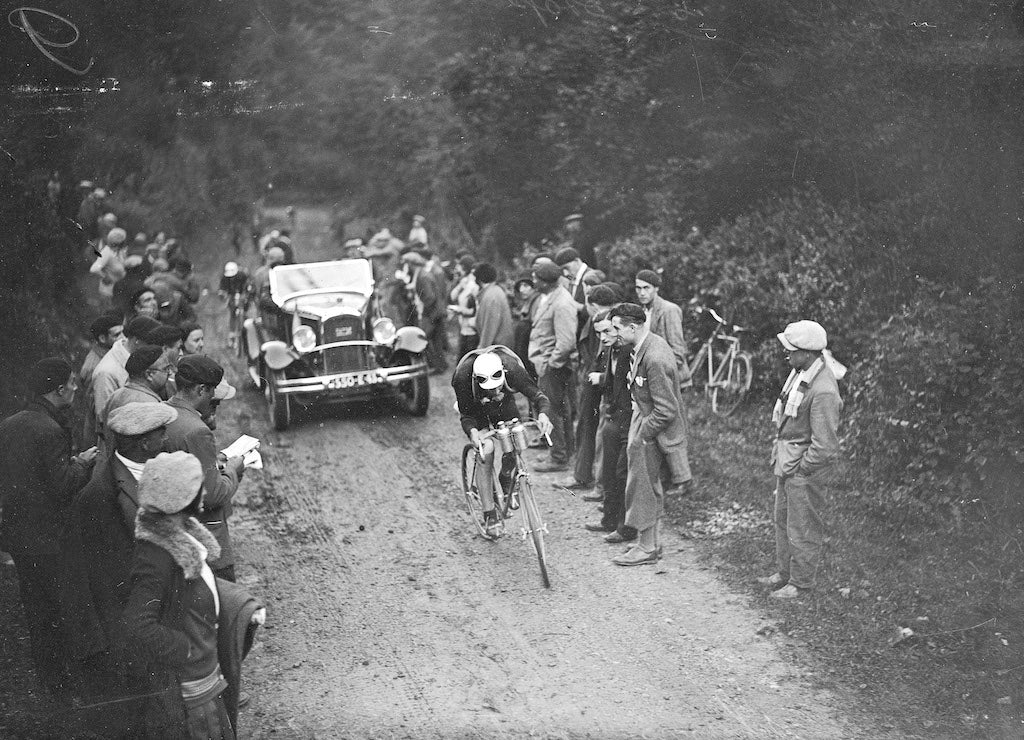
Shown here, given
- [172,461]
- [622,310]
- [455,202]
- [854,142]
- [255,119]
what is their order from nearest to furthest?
1. [172,461]
2. [622,310]
3. [854,142]
4. [255,119]
5. [455,202]

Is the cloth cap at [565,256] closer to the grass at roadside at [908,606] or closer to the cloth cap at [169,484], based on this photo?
the grass at roadside at [908,606]

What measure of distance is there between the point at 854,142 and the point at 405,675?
720cm

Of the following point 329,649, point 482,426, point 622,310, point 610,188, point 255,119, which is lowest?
point 329,649

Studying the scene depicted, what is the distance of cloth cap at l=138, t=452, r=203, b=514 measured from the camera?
356 centimetres

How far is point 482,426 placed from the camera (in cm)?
772

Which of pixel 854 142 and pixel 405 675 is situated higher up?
pixel 854 142

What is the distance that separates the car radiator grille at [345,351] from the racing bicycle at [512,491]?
3621 mm

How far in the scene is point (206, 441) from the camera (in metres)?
5.09

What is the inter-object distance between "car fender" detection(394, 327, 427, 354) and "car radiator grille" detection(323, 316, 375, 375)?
0.46 m

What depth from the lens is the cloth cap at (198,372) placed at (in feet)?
17.3

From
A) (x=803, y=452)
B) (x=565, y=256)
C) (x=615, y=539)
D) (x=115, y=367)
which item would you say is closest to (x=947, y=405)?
(x=803, y=452)

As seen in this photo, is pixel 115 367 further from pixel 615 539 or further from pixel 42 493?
pixel 615 539

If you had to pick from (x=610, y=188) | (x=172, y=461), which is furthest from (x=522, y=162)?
(x=172, y=461)

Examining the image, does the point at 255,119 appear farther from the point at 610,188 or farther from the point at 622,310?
the point at 622,310
